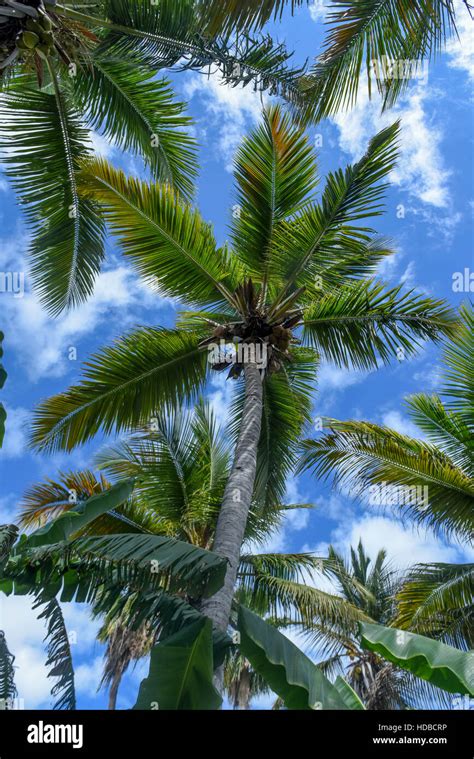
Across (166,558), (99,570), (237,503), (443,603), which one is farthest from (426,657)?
(443,603)

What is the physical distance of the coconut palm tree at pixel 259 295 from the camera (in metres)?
9.52

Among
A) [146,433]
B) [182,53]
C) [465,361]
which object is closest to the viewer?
[182,53]

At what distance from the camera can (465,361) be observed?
11203mm

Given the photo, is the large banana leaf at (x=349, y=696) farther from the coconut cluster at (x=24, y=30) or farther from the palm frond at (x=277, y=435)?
the coconut cluster at (x=24, y=30)

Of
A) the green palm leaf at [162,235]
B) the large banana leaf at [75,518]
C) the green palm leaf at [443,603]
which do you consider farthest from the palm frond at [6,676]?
the green palm leaf at [443,603]

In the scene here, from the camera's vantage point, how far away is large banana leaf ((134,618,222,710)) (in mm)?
4906

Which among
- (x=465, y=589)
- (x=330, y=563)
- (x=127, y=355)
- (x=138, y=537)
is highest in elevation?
(x=127, y=355)

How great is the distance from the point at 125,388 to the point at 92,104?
3812 mm

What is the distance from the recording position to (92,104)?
31.9 ft

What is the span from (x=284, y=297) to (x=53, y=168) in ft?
11.4

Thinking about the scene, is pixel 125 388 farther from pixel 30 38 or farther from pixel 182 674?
pixel 182 674

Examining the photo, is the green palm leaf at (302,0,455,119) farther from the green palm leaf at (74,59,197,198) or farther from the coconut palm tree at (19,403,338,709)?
the coconut palm tree at (19,403,338,709)
